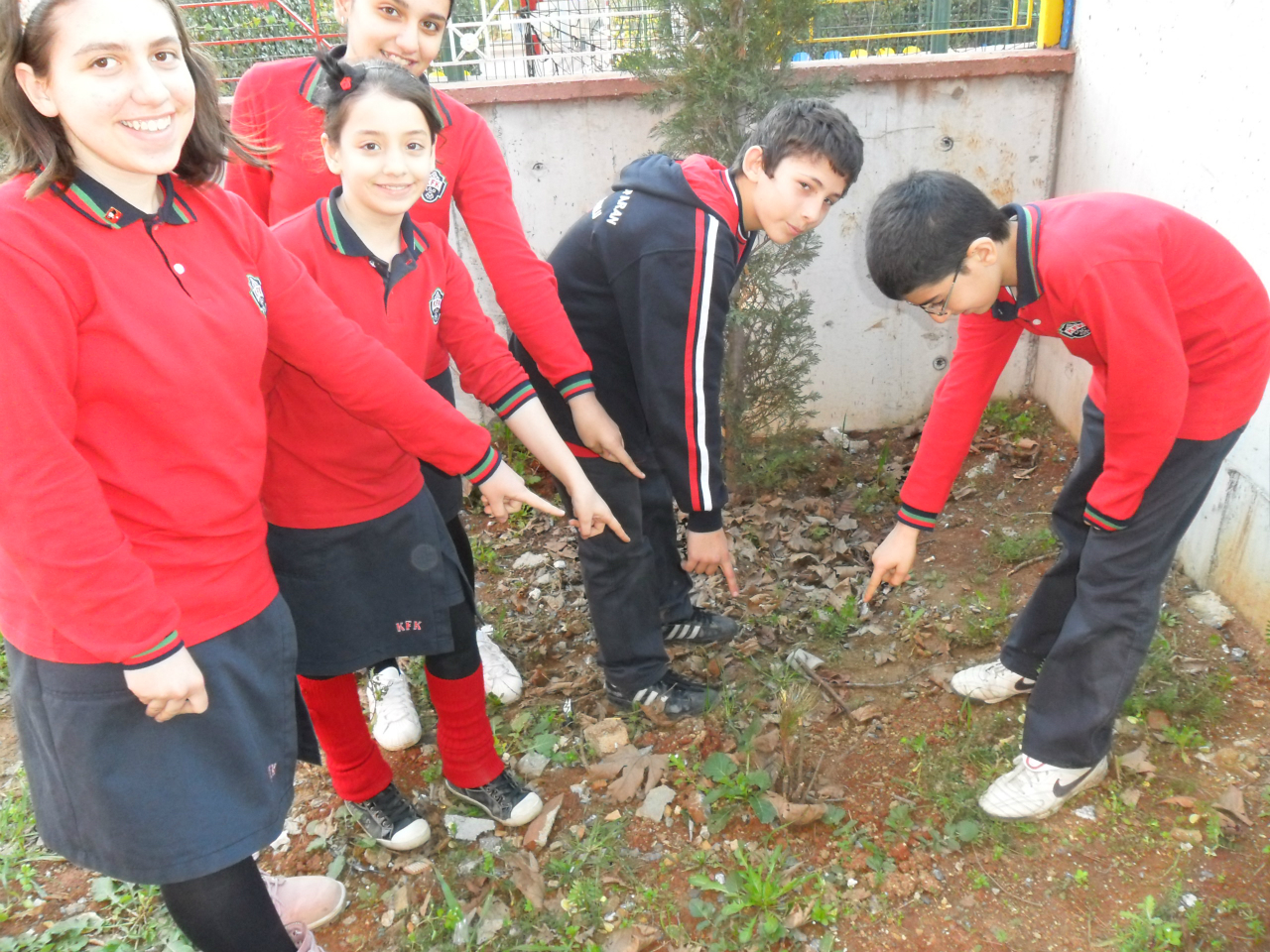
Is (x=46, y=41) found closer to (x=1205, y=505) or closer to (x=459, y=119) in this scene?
(x=459, y=119)

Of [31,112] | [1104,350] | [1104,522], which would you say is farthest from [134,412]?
[1104,522]

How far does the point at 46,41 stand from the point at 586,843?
7.58ft

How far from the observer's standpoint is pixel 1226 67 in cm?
328

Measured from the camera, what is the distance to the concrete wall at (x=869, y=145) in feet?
15.6

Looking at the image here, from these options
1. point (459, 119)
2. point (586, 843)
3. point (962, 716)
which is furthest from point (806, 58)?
point (586, 843)

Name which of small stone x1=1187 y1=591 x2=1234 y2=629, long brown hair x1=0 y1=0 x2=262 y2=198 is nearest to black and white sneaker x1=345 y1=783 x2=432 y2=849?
long brown hair x1=0 y1=0 x2=262 y2=198

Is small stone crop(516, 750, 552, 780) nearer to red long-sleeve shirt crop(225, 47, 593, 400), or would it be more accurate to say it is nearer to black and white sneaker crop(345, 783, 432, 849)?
black and white sneaker crop(345, 783, 432, 849)

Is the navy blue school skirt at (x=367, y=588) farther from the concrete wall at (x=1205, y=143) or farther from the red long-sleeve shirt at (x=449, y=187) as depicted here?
the concrete wall at (x=1205, y=143)

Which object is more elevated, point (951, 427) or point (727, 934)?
point (951, 427)

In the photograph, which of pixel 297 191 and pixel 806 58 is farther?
pixel 806 58

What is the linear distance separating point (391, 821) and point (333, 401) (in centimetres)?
133

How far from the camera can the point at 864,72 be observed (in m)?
4.71

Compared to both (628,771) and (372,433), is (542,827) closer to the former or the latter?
(628,771)

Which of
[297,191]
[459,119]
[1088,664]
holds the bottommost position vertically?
[1088,664]
